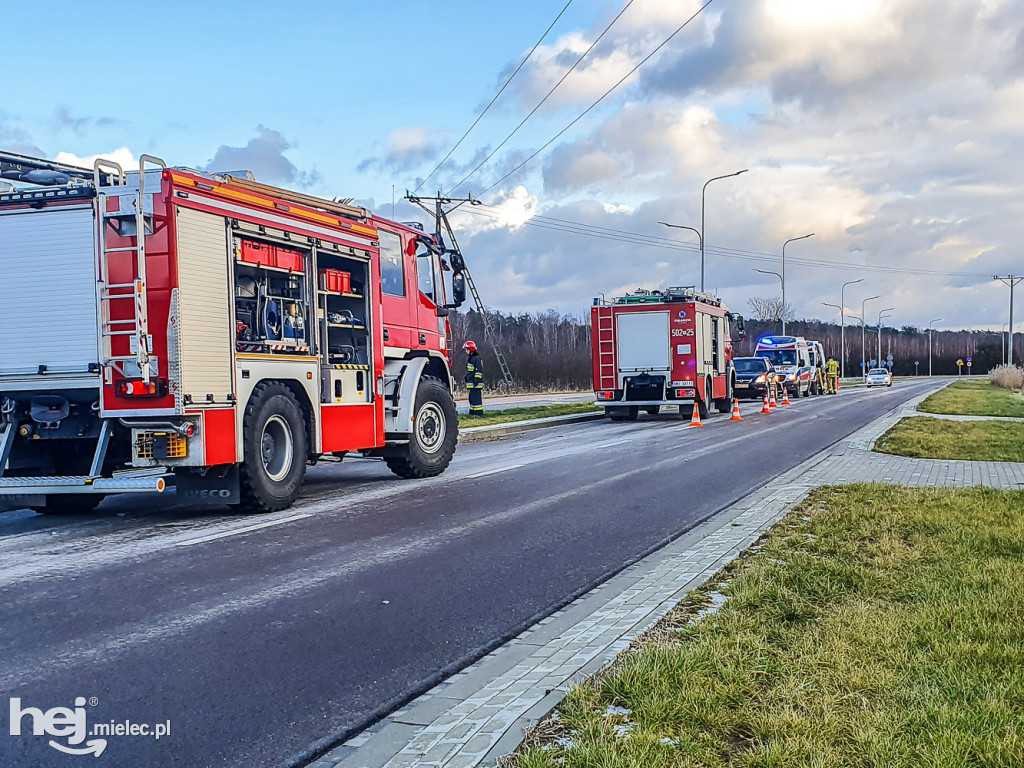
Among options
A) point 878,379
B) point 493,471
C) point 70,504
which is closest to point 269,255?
point 70,504

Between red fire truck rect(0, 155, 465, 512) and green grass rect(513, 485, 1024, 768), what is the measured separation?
16.4 ft

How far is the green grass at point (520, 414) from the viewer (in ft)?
79.3

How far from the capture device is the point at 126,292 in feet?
27.6

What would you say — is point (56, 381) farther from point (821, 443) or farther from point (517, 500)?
point (821, 443)

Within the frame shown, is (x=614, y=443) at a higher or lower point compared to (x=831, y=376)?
lower

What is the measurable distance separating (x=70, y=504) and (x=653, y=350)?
59.5 ft

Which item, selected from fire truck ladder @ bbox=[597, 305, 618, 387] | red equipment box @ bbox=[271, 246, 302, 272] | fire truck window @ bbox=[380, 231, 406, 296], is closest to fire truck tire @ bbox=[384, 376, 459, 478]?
fire truck window @ bbox=[380, 231, 406, 296]

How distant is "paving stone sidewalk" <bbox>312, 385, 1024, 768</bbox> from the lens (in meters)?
3.60

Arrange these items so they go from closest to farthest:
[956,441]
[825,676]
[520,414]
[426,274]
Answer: [825,676]
[426,274]
[956,441]
[520,414]

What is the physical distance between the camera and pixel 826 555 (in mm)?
6867

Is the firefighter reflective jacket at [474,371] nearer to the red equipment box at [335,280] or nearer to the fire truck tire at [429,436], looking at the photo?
the fire truck tire at [429,436]

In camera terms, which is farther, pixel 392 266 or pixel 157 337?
pixel 392 266

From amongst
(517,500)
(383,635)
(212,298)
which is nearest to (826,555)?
(383,635)

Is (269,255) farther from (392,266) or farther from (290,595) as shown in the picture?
(290,595)
